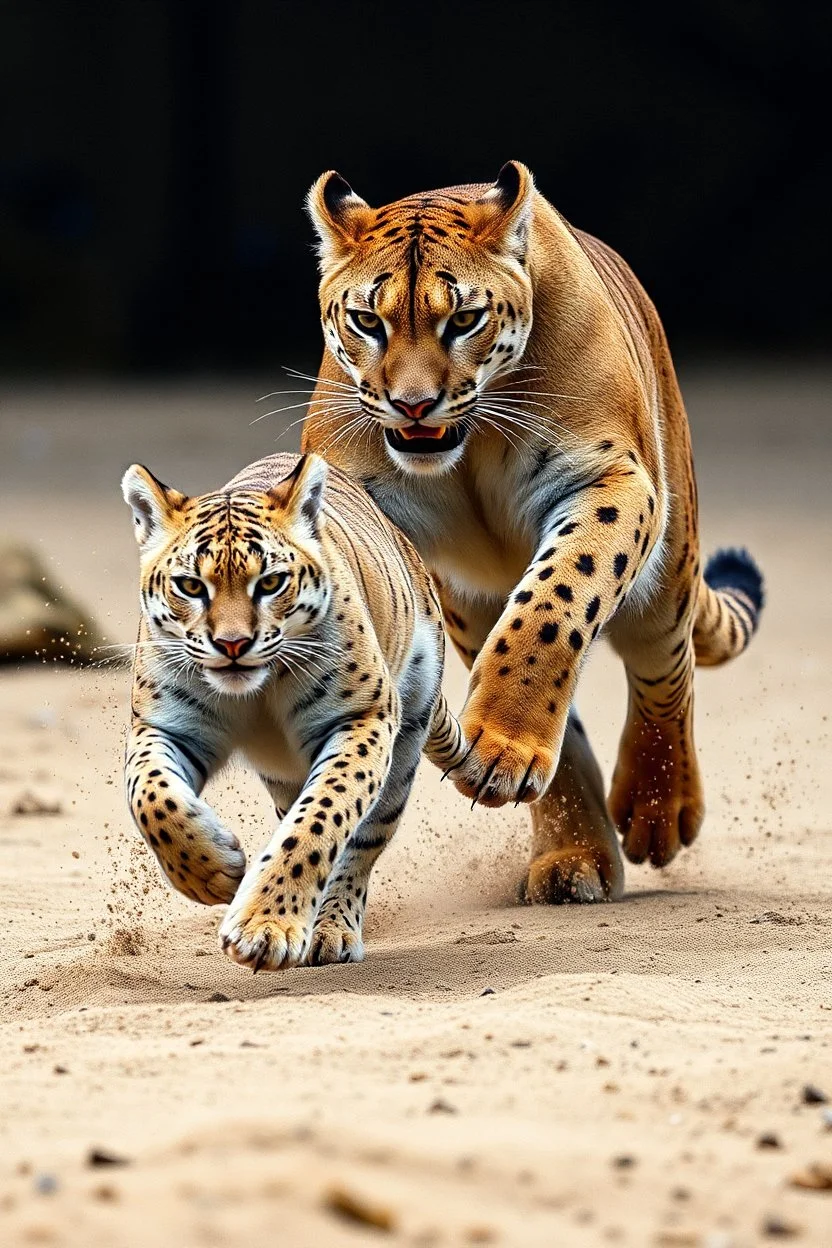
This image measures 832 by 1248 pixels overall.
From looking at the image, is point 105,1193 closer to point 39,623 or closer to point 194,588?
point 194,588

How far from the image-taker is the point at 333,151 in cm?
2520

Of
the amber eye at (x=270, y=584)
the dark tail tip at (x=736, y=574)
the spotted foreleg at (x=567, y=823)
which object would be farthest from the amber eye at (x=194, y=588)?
the dark tail tip at (x=736, y=574)

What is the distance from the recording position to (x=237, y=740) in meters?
5.59

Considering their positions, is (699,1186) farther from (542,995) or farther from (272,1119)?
(542,995)

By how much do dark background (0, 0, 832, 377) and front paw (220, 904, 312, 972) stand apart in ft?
65.4

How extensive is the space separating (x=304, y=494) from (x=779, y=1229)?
2833mm

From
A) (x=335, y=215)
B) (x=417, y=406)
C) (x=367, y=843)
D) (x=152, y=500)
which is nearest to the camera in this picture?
(x=152, y=500)

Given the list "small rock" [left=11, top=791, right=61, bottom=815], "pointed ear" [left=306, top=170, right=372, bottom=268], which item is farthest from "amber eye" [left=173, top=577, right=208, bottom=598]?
"small rock" [left=11, top=791, right=61, bottom=815]

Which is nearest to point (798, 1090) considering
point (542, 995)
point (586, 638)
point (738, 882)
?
point (542, 995)

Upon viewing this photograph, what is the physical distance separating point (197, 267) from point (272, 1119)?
22378mm

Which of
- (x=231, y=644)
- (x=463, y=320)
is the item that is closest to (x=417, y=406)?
(x=463, y=320)

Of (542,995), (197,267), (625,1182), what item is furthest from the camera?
(197,267)

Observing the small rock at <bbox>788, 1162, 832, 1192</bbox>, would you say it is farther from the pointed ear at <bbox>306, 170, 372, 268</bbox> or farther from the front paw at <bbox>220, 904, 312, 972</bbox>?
the pointed ear at <bbox>306, 170, 372, 268</bbox>

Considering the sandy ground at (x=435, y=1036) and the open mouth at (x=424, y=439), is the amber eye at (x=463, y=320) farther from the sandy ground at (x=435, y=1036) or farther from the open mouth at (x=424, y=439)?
the sandy ground at (x=435, y=1036)
